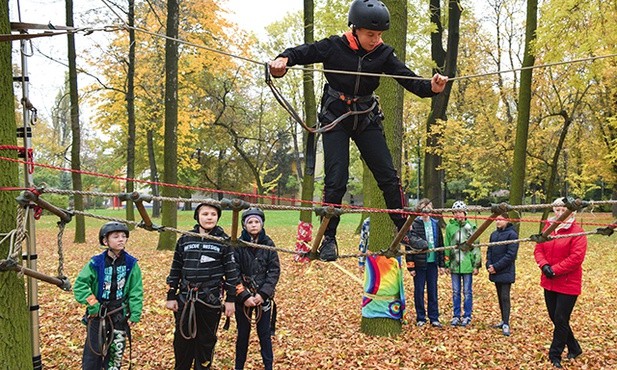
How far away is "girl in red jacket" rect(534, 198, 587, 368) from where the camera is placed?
5160mm

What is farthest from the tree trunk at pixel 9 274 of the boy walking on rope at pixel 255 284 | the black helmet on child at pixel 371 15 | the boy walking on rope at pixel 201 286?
the black helmet on child at pixel 371 15

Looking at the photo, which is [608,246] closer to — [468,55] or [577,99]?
[577,99]

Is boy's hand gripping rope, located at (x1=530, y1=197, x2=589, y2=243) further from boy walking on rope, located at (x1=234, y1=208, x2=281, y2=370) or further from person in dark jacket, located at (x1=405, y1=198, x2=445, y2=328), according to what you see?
person in dark jacket, located at (x1=405, y1=198, x2=445, y2=328)

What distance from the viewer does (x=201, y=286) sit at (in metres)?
4.37

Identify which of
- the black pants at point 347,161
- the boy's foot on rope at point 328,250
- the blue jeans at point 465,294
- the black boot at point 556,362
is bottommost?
the black boot at point 556,362

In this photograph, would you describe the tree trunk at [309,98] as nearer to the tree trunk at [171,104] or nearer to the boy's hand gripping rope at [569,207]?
the tree trunk at [171,104]

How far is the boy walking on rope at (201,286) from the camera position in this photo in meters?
4.32

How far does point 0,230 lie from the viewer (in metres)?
3.59

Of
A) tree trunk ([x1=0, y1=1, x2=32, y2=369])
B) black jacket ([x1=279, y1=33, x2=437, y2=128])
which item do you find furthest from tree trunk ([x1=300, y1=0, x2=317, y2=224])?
tree trunk ([x1=0, y1=1, x2=32, y2=369])

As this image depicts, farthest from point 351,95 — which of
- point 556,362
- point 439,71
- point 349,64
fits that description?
point 439,71

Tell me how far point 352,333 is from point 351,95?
12.2 ft

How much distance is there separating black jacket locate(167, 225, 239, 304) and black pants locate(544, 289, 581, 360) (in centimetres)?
341

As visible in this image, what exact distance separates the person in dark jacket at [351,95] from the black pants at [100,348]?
1.84 m

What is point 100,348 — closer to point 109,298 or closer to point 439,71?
point 109,298
